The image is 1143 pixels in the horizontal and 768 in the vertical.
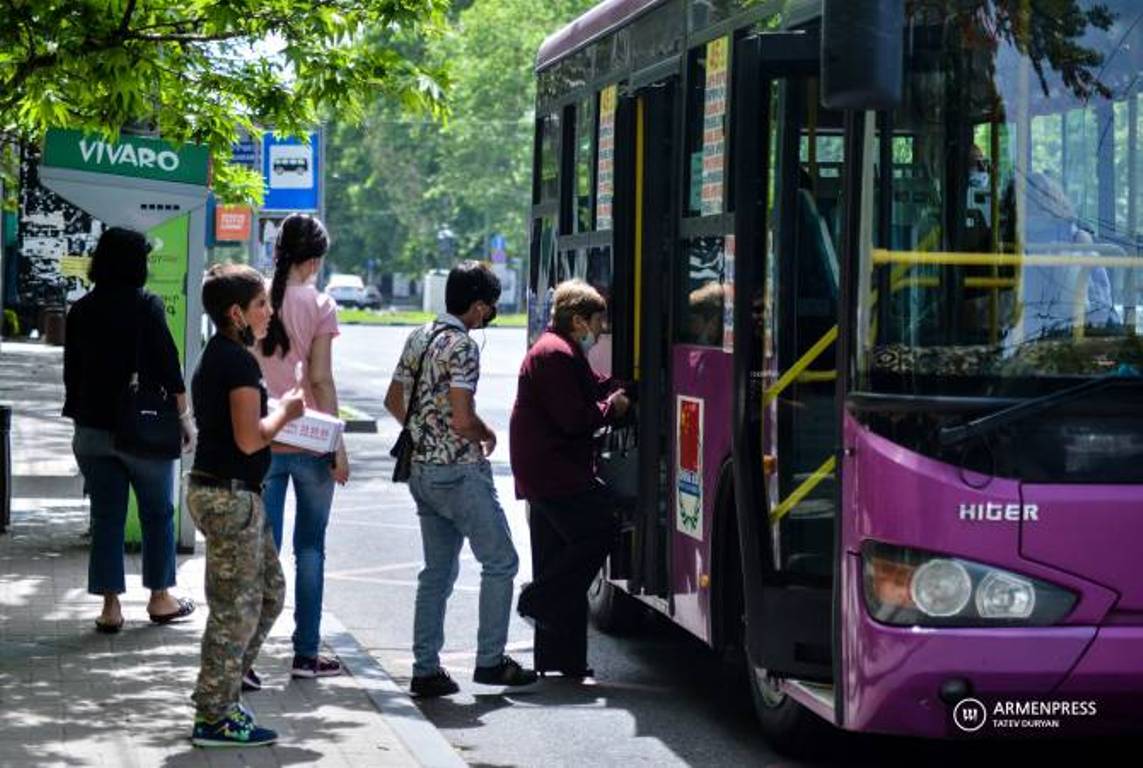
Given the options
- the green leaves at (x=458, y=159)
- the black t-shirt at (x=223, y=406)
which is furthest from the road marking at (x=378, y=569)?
the green leaves at (x=458, y=159)

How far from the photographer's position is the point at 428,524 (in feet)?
32.1

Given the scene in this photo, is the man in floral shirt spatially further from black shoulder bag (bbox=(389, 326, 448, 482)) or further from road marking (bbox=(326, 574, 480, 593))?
road marking (bbox=(326, 574, 480, 593))

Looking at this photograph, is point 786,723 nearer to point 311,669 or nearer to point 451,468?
point 451,468

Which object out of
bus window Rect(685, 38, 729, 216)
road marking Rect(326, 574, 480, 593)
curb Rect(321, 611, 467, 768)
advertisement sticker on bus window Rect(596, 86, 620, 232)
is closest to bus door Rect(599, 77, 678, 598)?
bus window Rect(685, 38, 729, 216)

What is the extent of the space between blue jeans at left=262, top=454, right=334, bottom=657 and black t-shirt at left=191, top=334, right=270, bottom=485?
1.20 metres

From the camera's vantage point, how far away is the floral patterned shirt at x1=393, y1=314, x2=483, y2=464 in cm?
950

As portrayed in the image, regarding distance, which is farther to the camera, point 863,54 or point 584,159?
point 584,159

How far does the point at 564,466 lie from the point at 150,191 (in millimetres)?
4811

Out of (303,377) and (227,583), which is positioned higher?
(303,377)

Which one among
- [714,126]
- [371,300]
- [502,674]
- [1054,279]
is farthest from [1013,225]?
[371,300]

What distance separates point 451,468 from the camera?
9602 mm

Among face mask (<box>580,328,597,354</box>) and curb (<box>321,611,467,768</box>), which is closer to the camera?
curb (<box>321,611,467,768</box>)

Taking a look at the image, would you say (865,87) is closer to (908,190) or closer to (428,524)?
(908,190)

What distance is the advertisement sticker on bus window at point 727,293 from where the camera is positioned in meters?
9.01
